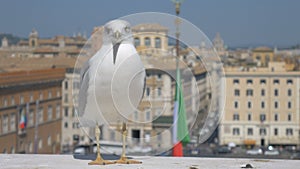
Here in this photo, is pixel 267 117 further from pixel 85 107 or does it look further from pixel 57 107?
pixel 85 107

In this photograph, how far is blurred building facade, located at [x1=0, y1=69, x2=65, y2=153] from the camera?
89.2 feet

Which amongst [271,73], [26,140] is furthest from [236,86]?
[26,140]

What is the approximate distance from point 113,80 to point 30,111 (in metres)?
24.5

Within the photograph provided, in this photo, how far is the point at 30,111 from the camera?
2908 cm

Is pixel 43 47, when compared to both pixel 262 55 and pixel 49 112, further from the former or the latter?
pixel 49 112

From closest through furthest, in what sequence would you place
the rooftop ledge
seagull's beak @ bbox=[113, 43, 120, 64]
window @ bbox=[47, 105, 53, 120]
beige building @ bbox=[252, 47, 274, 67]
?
1. seagull's beak @ bbox=[113, 43, 120, 64]
2. the rooftop ledge
3. window @ bbox=[47, 105, 53, 120]
4. beige building @ bbox=[252, 47, 274, 67]

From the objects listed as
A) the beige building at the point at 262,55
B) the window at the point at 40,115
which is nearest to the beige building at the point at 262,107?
the beige building at the point at 262,55

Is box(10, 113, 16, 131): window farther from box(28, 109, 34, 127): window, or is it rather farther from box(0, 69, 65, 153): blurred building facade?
box(28, 109, 34, 127): window

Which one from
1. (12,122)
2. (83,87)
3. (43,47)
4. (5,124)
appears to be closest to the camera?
(83,87)

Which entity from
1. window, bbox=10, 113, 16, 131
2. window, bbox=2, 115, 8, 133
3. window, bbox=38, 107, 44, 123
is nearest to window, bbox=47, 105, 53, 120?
window, bbox=38, 107, 44, 123

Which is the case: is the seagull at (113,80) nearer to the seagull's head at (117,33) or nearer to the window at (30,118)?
the seagull's head at (117,33)

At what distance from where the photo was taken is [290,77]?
38.8m

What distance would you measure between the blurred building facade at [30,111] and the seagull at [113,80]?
21.5 meters

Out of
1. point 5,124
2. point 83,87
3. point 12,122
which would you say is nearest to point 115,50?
point 83,87
